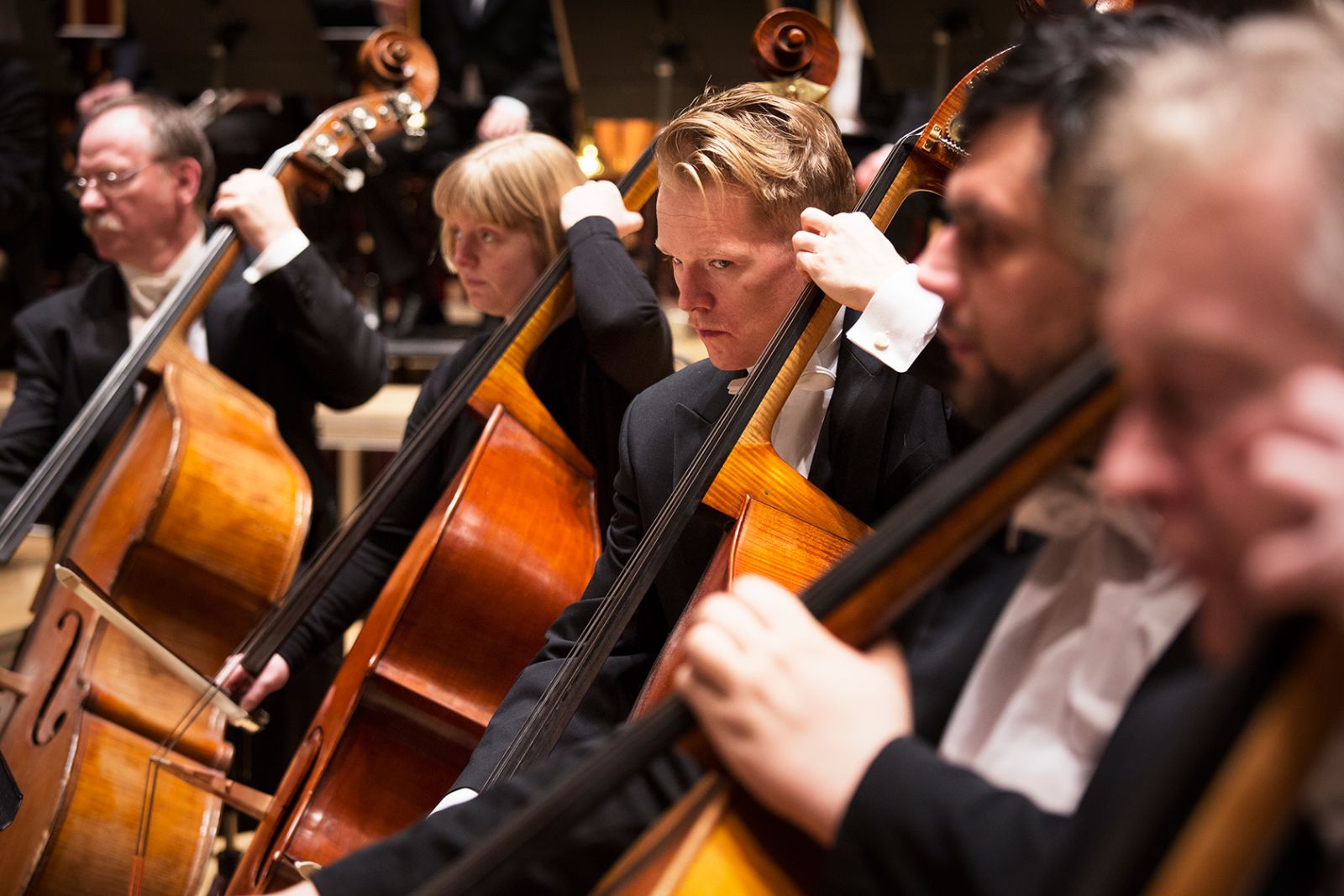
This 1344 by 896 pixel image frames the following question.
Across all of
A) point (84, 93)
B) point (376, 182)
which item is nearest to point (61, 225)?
point (84, 93)

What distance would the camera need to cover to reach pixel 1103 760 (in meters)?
0.71

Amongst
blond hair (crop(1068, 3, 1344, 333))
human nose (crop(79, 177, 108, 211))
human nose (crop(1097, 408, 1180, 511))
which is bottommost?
human nose (crop(79, 177, 108, 211))

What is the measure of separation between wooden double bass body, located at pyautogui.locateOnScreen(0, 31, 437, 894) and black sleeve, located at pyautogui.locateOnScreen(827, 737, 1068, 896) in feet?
4.76

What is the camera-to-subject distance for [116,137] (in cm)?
280

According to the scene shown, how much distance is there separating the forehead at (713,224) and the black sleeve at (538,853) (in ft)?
2.43

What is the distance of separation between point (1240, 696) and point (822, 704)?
271mm

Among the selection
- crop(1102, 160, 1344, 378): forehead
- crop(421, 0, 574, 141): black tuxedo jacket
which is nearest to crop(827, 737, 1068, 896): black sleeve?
crop(1102, 160, 1344, 378): forehead

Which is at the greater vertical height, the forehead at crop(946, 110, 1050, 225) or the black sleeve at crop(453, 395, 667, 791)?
the forehead at crop(946, 110, 1050, 225)

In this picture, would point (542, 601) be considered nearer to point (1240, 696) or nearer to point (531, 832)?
point (531, 832)

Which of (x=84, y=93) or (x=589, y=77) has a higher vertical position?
(x=589, y=77)

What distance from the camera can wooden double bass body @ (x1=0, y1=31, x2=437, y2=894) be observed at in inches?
75.0

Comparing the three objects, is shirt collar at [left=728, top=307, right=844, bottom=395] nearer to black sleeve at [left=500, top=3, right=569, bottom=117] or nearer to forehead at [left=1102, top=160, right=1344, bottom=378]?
forehead at [left=1102, top=160, right=1344, bottom=378]

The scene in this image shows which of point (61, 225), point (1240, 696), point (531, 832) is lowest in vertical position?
point (61, 225)

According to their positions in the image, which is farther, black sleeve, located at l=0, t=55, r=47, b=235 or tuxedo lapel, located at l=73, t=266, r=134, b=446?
black sleeve, located at l=0, t=55, r=47, b=235
